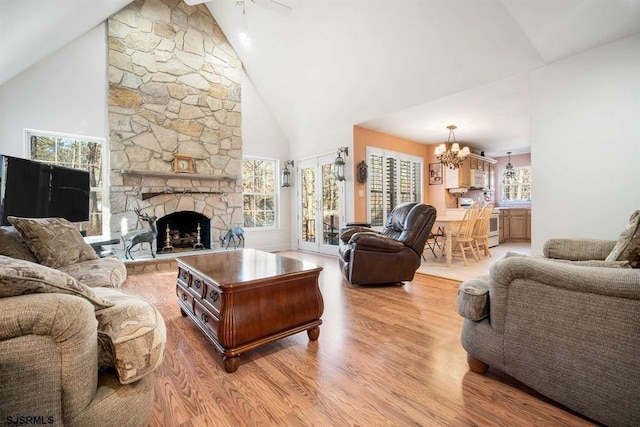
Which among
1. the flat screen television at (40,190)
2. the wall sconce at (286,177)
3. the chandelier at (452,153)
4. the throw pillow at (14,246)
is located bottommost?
the throw pillow at (14,246)

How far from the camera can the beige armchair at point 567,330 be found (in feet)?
3.72

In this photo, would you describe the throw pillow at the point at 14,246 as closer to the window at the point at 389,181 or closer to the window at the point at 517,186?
the window at the point at 389,181

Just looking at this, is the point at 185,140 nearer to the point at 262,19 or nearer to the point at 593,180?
the point at 262,19

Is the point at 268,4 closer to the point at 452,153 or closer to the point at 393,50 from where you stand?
the point at 393,50

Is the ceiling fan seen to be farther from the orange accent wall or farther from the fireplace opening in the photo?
the fireplace opening

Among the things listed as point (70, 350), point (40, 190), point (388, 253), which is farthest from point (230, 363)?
point (40, 190)

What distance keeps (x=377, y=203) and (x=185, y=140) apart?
3.85m

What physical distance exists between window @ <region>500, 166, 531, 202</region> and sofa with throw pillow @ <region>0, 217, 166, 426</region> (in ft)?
32.1

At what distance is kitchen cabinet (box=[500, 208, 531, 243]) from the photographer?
7434 mm

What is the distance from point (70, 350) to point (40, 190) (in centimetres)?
301

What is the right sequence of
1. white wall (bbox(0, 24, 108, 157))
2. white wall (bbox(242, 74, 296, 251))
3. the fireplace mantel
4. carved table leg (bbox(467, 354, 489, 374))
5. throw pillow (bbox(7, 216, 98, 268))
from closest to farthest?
carved table leg (bbox(467, 354, 489, 374)), throw pillow (bbox(7, 216, 98, 268)), white wall (bbox(0, 24, 108, 157)), the fireplace mantel, white wall (bbox(242, 74, 296, 251))

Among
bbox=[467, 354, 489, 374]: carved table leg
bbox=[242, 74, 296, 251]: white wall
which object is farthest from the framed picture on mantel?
bbox=[467, 354, 489, 374]: carved table leg

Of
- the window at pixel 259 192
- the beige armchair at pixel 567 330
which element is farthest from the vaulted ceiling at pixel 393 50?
the beige armchair at pixel 567 330

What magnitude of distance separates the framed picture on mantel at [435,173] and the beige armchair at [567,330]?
5.64m
